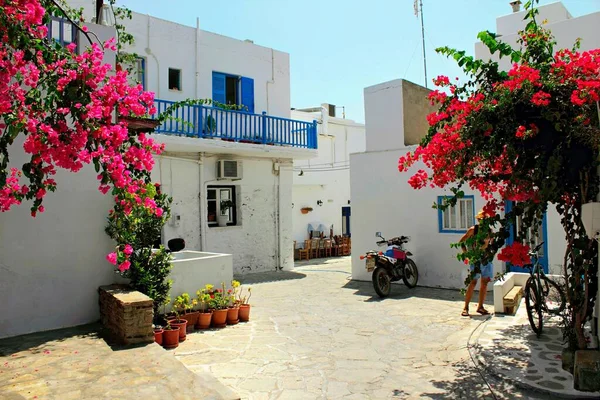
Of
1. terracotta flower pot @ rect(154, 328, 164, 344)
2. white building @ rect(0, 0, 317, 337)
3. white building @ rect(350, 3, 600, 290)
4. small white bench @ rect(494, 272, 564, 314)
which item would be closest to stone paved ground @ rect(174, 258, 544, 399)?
terracotta flower pot @ rect(154, 328, 164, 344)

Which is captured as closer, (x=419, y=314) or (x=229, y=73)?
(x=419, y=314)

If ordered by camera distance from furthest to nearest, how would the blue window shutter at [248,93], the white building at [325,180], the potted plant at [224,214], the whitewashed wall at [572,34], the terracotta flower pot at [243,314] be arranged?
the white building at [325,180]
the blue window shutter at [248,93]
the potted plant at [224,214]
the whitewashed wall at [572,34]
the terracotta flower pot at [243,314]

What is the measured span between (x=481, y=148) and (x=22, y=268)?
6.12 meters

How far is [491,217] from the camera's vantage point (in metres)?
5.51

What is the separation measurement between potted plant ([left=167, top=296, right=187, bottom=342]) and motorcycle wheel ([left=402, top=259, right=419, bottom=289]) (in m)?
5.60

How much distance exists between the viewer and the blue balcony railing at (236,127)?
13141 mm

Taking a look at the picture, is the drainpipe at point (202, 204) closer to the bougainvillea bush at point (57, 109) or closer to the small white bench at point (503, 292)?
the small white bench at point (503, 292)

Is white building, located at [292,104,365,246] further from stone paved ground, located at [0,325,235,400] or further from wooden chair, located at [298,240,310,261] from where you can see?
stone paved ground, located at [0,325,235,400]

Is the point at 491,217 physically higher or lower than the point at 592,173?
lower

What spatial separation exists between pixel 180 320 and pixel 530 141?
5.45 metres

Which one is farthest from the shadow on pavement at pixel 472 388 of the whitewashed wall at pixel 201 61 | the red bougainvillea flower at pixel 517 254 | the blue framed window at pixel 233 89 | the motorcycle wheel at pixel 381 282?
the blue framed window at pixel 233 89

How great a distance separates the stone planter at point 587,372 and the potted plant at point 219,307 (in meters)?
5.14

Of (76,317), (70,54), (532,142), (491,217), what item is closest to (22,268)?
(76,317)

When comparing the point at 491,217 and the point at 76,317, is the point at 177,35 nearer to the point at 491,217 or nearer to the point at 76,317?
the point at 76,317
